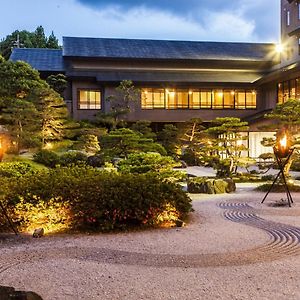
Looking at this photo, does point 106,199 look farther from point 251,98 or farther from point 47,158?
point 251,98

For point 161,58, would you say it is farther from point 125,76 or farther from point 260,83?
point 260,83

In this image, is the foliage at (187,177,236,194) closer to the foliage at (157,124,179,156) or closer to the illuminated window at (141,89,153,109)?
the foliage at (157,124,179,156)

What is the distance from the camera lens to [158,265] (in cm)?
521

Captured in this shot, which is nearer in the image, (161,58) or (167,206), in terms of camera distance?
(167,206)

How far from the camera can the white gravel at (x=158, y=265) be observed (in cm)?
427

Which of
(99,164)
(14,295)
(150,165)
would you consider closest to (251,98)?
(99,164)

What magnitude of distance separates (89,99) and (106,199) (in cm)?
2320

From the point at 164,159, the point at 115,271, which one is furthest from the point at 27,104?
the point at 115,271

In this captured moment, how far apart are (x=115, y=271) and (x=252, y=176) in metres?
13.3

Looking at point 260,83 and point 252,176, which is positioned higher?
point 260,83

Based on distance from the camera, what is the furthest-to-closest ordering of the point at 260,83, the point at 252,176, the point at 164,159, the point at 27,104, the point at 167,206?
1. the point at 260,83
2. the point at 27,104
3. the point at 252,176
4. the point at 164,159
5. the point at 167,206

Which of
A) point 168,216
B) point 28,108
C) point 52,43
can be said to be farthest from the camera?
point 52,43

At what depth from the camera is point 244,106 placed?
1201 inches

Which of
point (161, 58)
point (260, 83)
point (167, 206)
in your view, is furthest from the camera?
point (161, 58)
